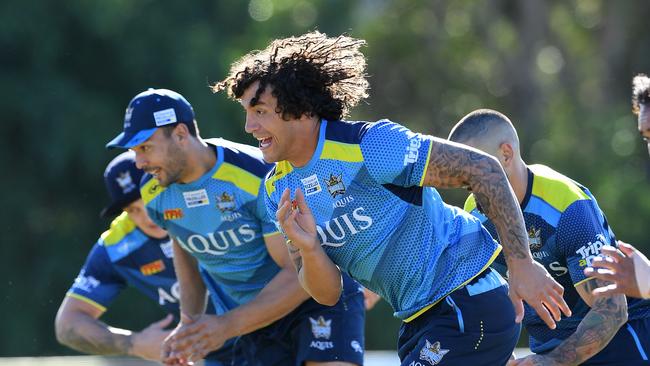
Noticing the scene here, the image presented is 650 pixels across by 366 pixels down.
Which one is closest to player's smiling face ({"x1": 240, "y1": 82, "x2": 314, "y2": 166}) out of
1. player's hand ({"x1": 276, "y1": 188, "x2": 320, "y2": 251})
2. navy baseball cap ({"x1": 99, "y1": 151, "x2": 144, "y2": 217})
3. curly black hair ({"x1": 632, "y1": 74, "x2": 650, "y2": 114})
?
player's hand ({"x1": 276, "y1": 188, "x2": 320, "y2": 251})

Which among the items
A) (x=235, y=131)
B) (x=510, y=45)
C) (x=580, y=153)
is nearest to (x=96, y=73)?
(x=235, y=131)

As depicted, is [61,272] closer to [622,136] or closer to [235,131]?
[235,131]

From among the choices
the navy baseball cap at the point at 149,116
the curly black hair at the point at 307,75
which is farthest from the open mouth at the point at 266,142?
the navy baseball cap at the point at 149,116

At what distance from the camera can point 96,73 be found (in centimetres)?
1916

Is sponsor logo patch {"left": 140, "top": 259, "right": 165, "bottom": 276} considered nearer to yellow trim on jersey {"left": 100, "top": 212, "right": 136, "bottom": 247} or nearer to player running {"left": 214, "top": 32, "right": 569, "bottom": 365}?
yellow trim on jersey {"left": 100, "top": 212, "right": 136, "bottom": 247}

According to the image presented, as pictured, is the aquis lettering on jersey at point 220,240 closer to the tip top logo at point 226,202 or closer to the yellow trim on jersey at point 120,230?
the tip top logo at point 226,202

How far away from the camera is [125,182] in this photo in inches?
312

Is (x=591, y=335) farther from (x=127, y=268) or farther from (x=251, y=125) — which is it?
(x=127, y=268)

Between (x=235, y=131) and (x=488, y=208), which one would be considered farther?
(x=235, y=131)

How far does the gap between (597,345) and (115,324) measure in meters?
13.3

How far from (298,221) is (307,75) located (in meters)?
0.69

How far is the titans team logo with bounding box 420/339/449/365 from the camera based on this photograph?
5547 millimetres

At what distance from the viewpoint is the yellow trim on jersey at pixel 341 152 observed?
17.9 feet

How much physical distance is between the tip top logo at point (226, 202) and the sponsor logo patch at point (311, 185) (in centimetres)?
119
